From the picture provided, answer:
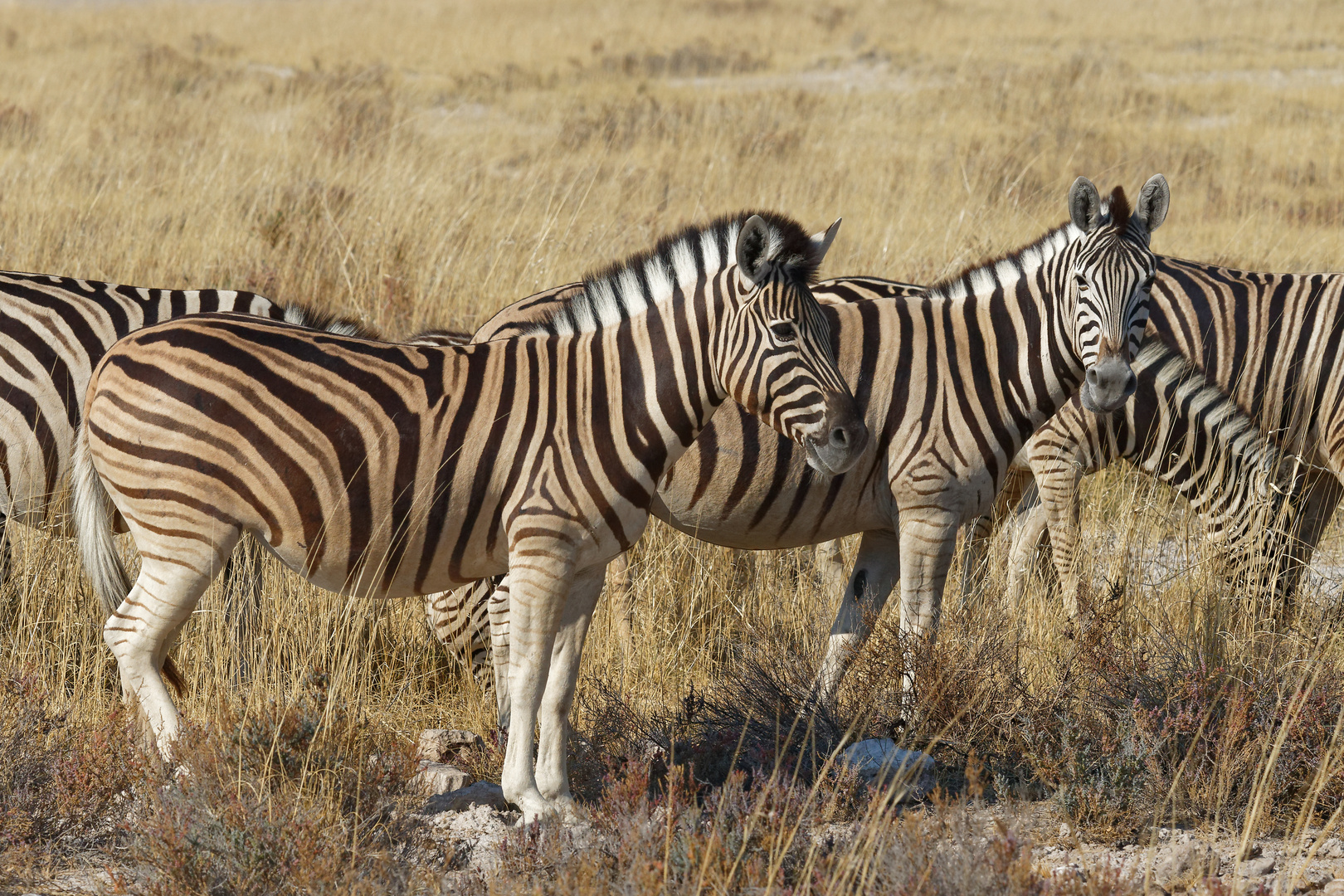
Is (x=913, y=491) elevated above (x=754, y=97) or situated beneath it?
situated beneath

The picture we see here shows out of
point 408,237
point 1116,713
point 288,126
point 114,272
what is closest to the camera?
point 1116,713

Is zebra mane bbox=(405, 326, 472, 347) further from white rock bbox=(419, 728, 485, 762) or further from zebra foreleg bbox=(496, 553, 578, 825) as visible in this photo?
zebra foreleg bbox=(496, 553, 578, 825)

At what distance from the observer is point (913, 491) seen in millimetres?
4535

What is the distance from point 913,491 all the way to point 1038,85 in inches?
731

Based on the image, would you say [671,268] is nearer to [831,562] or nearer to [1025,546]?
[831,562]

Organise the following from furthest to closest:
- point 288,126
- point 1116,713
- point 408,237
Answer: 1. point 288,126
2. point 408,237
3. point 1116,713

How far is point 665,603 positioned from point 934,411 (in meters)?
1.82

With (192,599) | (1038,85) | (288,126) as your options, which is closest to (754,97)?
→ (1038,85)

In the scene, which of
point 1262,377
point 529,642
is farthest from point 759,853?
point 1262,377

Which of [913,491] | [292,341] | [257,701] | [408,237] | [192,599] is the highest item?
[408,237]

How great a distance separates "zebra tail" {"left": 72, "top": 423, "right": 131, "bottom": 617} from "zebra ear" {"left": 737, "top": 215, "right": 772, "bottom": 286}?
2108 mm

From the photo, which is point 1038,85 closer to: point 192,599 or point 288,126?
point 288,126

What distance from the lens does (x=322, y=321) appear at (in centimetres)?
471

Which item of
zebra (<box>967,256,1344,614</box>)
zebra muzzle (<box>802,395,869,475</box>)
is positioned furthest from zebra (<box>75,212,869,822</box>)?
zebra (<box>967,256,1344,614</box>)
